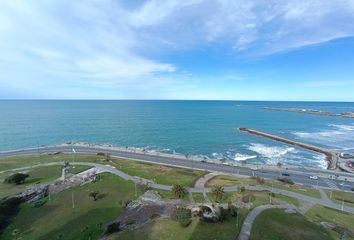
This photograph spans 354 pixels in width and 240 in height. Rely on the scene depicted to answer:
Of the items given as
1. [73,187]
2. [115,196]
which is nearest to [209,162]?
[115,196]

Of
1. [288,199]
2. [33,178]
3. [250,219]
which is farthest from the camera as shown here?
[33,178]

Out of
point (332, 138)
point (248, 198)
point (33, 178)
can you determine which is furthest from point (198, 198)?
point (332, 138)

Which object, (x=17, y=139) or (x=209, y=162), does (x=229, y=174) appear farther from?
(x=17, y=139)

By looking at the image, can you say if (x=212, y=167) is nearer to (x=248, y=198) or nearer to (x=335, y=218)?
(x=248, y=198)

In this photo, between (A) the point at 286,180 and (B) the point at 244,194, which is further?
(A) the point at 286,180

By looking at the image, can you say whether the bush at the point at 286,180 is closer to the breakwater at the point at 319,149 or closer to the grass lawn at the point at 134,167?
the grass lawn at the point at 134,167

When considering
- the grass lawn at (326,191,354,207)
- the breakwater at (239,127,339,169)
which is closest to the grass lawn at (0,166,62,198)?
the grass lawn at (326,191,354,207)

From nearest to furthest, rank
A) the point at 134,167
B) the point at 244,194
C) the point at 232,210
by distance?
the point at 232,210 → the point at 244,194 → the point at 134,167

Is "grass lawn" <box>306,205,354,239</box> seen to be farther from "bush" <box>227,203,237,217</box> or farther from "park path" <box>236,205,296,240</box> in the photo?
"bush" <box>227,203,237,217</box>
